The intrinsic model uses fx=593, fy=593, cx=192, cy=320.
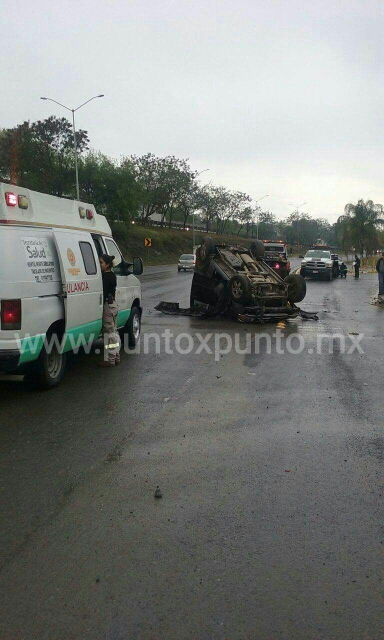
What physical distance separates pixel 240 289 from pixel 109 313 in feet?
18.6

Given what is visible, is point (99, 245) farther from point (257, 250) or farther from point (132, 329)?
point (257, 250)

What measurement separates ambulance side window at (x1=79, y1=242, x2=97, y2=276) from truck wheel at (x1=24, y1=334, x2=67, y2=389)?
133 cm

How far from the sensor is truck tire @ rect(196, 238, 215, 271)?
1529 cm

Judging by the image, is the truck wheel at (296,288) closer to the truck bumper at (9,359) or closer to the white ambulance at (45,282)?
the white ambulance at (45,282)

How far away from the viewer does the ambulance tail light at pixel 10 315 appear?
20.6 feet

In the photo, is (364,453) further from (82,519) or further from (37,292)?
(37,292)

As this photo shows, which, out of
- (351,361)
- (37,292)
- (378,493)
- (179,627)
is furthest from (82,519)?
(351,361)

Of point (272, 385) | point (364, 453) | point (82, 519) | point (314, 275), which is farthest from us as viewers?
point (314, 275)

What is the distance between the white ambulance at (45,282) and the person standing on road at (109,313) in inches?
6.1

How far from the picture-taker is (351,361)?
9812mm

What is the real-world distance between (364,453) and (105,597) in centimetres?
301

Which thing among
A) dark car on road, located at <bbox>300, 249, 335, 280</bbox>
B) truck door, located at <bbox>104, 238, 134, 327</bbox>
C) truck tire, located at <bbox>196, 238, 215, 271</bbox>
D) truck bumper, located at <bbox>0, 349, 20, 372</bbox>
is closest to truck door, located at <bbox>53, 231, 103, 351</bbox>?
truck door, located at <bbox>104, 238, 134, 327</bbox>

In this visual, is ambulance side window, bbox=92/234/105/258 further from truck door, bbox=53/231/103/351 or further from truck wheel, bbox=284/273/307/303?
truck wheel, bbox=284/273/307/303

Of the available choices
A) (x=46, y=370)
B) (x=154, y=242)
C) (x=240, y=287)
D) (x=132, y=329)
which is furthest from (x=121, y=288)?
(x=154, y=242)
